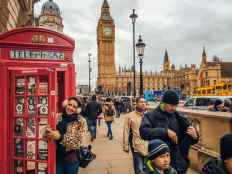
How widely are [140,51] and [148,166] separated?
53.9 ft

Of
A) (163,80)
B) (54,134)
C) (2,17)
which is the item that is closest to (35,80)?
(54,134)

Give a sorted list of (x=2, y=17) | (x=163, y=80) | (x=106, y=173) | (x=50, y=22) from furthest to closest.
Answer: (x=163, y=80), (x=50, y=22), (x=2, y=17), (x=106, y=173)

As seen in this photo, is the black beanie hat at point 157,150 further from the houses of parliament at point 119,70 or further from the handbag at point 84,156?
the houses of parliament at point 119,70

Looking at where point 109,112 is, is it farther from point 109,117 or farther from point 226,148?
point 226,148

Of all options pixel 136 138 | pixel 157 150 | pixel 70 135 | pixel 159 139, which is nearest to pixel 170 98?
pixel 159 139

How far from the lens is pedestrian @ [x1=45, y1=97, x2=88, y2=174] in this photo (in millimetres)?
4581

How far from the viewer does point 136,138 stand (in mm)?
5930

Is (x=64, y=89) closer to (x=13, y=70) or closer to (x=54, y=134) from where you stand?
(x=13, y=70)

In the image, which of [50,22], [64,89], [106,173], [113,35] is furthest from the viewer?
[113,35]

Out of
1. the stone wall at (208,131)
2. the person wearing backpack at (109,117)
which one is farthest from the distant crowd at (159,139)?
the person wearing backpack at (109,117)

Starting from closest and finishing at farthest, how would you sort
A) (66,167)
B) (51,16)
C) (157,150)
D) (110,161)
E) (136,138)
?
(157,150) < (66,167) < (136,138) < (110,161) < (51,16)

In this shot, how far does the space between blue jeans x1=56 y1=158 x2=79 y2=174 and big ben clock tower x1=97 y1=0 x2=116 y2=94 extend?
136012mm

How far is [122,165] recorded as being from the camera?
8820 millimetres

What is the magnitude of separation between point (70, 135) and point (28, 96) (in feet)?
2.84
